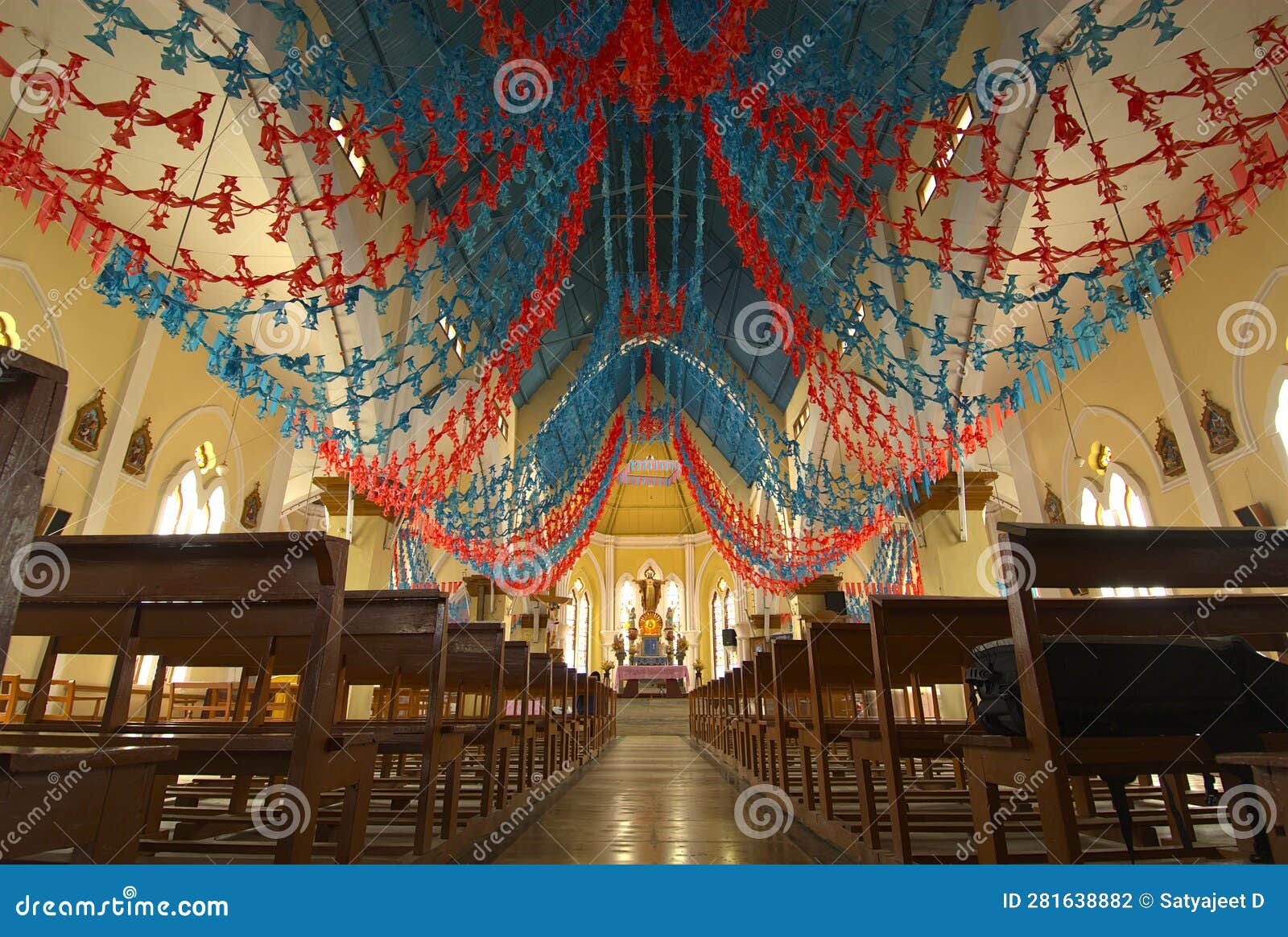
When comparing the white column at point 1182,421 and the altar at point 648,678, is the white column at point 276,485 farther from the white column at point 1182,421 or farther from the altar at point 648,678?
the white column at point 1182,421

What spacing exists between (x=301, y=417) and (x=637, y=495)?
1822cm

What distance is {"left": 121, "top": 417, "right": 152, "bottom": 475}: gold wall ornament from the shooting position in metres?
8.34

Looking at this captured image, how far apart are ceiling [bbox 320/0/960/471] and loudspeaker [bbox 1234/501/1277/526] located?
5.28 meters

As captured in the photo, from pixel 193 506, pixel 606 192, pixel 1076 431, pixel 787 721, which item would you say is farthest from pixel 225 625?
pixel 1076 431

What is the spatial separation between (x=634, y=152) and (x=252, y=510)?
8.60 metres

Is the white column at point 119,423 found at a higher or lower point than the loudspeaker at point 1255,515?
higher

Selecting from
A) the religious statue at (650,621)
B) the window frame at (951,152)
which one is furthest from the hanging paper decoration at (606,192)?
the religious statue at (650,621)

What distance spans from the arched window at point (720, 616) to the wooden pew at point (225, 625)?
63.3 feet

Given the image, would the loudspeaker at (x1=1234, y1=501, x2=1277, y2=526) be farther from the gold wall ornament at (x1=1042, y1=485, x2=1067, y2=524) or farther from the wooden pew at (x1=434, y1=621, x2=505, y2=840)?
the wooden pew at (x1=434, y1=621, x2=505, y2=840)

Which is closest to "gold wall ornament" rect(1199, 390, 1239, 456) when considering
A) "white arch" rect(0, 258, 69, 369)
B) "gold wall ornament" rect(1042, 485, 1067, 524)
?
"gold wall ornament" rect(1042, 485, 1067, 524)

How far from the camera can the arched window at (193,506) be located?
30.6ft

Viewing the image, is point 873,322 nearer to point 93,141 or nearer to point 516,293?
point 516,293

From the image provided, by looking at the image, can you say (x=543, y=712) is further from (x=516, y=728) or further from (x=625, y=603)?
(x=625, y=603)

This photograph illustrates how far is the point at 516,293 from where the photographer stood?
665 centimetres
